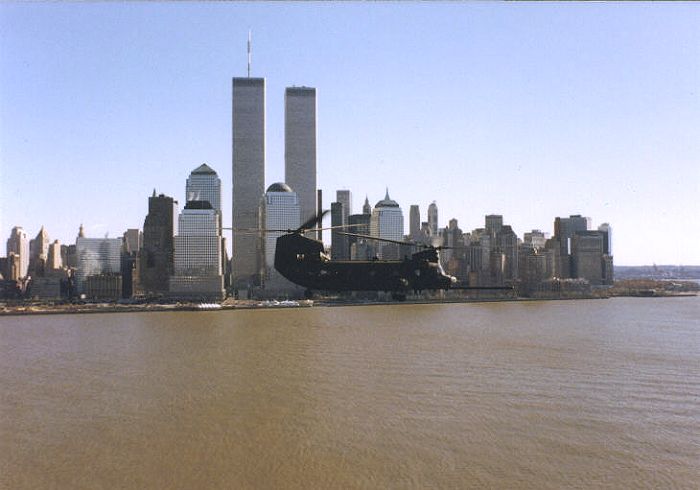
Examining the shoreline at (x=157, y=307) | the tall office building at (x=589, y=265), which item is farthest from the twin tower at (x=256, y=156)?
the tall office building at (x=589, y=265)

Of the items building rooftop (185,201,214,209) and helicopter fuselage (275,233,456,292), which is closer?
helicopter fuselage (275,233,456,292)

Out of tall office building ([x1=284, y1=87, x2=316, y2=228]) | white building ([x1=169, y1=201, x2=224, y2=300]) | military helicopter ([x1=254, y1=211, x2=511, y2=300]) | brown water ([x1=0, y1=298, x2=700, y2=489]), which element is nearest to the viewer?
military helicopter ([x1=254, y1=211, x2=511, y2=300])

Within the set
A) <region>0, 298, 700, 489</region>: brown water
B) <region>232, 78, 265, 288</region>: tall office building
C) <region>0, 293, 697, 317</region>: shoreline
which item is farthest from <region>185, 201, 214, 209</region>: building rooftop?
<region>0, 298, 700, 489</region>: brown water

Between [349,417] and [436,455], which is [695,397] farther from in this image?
[349,417]

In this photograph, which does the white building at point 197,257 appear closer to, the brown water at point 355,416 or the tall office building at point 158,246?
the tall office building at point 158,246

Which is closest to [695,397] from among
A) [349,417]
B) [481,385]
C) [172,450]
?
[481,385]

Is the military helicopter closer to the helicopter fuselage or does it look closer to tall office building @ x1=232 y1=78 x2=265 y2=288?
the helicopter fuselage
